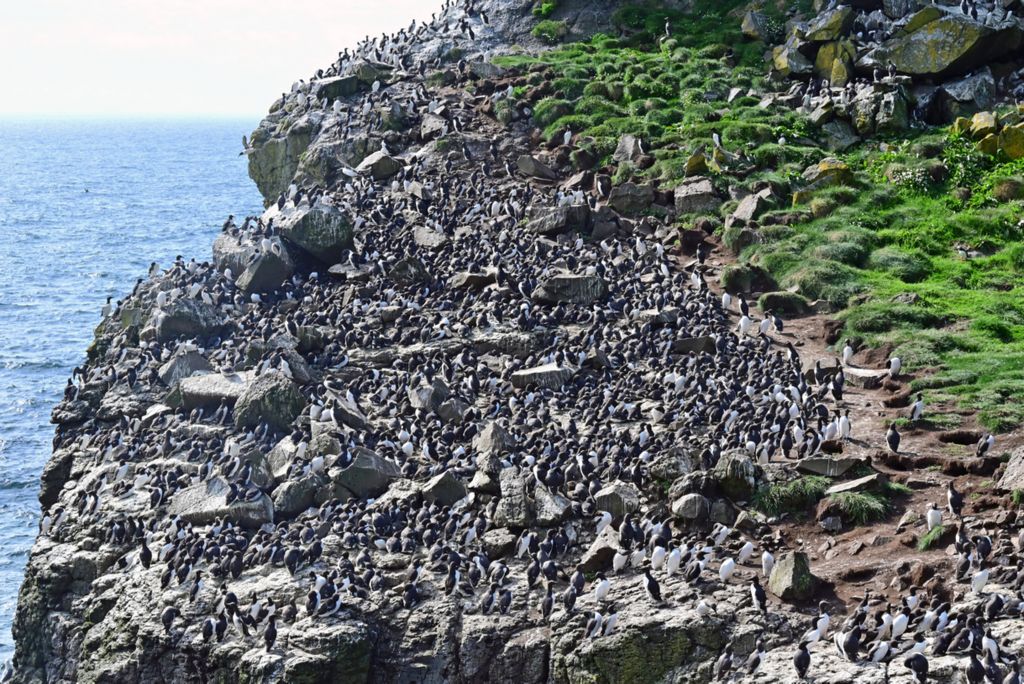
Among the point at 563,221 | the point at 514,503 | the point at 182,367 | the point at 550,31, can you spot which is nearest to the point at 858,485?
the point at 514,503

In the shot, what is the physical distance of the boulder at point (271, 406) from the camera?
109 feet

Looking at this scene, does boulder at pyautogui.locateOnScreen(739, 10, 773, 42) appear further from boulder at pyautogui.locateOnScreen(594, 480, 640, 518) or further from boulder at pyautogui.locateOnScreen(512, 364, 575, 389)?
boulder at pyautogui.locateOnScreen(594, 480, 640, 518)

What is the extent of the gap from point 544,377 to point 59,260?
7966 cm

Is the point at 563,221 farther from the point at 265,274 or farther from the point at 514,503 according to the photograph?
the point at 514,503

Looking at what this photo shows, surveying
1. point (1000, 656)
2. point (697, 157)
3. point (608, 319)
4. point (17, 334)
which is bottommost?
point (17, 334)

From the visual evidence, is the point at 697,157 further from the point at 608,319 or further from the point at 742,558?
the point at 742,558

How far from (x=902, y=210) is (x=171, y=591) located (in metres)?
27.8

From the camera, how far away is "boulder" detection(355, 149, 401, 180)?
160 feet

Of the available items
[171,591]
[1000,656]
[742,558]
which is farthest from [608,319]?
[1000,656]

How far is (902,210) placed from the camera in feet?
141

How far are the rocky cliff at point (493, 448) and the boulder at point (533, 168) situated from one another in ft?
0.75

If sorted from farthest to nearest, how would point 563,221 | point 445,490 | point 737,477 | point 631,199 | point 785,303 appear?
point 631,199, point 563,221, point 785,303, point 445,490, point 737,477

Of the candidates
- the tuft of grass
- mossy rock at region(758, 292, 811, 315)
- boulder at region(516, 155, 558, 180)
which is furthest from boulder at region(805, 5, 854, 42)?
the tuft of grass

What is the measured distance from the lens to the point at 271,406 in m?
33.4
